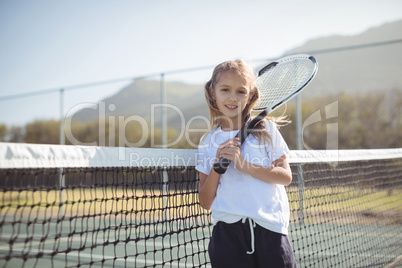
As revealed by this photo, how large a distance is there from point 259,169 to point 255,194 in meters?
0.09

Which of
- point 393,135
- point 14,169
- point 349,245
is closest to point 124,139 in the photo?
point 349,245

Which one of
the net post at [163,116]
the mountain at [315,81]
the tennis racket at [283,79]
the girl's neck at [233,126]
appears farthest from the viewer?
the net post at [163,116]

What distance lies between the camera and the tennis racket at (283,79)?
1.83 m

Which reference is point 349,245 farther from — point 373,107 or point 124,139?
point 373,107

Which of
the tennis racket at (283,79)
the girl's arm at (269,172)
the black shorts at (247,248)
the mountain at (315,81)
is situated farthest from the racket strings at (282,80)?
the mountain at (315,81)

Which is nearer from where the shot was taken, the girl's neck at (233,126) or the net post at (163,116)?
the girl's neck at (233,126)

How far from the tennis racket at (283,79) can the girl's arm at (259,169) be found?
39 centimetres

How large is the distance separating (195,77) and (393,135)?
26.4 ft

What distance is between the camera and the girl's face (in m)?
1.56

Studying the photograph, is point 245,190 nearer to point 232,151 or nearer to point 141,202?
point 232,151

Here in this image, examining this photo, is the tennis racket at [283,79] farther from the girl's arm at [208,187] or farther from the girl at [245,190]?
the girl's arm at [208,187]

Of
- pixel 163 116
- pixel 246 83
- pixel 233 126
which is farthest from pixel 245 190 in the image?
pixel 163 116

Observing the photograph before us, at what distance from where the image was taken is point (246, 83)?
5.16 feet

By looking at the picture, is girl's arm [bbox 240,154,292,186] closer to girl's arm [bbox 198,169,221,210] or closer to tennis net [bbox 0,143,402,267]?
girl's arm [bbox 198,169,221,210]
